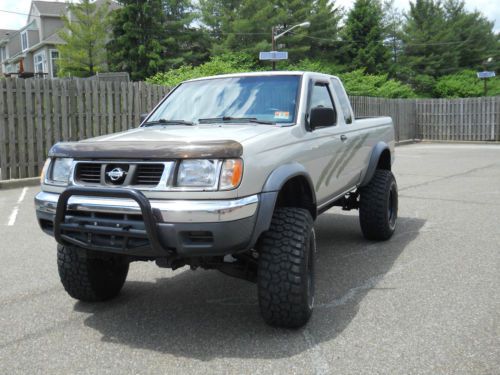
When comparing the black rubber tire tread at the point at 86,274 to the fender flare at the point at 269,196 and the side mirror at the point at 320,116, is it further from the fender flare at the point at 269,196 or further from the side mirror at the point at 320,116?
the side mirror at the point at 320,116

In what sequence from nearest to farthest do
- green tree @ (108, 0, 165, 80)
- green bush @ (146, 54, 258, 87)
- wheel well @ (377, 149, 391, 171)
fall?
wheel well @ (377, 149, 391, 171) < green bush @ (146, 54, 258, 87) < green tree @ (108, 0, 165, 80)

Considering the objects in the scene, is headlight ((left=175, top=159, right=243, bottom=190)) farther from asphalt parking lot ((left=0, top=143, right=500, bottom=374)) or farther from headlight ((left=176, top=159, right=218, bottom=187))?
asphalt parking lot ((left=0, top=143, right=500, bottom=374))

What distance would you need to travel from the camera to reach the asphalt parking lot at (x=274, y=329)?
334 cm

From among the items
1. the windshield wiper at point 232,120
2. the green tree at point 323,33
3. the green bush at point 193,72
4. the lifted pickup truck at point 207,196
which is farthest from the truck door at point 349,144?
the green tree at point 323,33

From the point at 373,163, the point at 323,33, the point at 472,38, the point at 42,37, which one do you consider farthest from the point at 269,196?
the point at 472,38

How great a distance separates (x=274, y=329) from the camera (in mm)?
3832

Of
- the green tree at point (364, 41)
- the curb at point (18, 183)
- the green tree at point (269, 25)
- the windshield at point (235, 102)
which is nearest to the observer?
the windshield at point (235, 102)

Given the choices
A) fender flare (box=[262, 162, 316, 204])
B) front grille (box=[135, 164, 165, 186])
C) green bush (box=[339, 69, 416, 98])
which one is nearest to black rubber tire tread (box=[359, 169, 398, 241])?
fender flare (box=[262, 162, 316, 204])

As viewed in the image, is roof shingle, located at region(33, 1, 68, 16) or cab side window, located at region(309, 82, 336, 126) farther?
roof shingle, located at region(33, 1, 68, 16)

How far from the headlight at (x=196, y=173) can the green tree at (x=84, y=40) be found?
4004cm

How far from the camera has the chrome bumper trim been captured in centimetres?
329

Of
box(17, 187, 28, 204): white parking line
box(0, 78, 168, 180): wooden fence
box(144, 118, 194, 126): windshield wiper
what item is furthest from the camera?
box(0, 78, 168, 180): wooden fence

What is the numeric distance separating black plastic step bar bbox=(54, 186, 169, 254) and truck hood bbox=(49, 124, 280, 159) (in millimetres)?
251

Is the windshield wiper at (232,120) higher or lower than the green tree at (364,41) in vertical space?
lower
